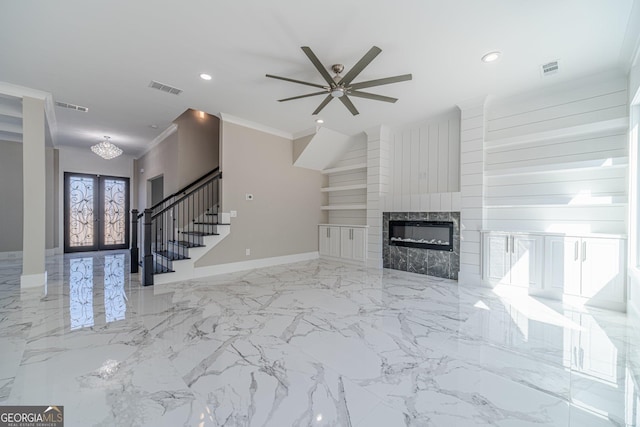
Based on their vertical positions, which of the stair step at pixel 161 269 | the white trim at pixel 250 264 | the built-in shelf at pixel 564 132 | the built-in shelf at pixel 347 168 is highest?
the built-in shelf at pixel 564 132

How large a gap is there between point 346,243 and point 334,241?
0.37 meters

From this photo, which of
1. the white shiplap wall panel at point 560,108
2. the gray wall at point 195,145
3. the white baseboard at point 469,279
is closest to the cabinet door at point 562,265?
the white baseboard at point 469,279

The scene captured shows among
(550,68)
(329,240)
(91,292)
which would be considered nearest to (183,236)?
(91,292)

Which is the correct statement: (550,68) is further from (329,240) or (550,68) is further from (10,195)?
(10,195)

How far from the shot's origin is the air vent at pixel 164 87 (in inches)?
149

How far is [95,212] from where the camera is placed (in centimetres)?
786

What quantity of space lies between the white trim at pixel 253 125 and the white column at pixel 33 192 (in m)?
2.69

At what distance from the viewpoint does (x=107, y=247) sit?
8.02 meters

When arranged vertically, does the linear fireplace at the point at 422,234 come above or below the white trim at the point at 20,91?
below

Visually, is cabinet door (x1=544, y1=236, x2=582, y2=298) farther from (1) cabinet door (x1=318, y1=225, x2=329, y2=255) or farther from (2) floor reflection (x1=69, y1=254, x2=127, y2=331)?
(2) floor reflection (x1=69, y1=254, x2=127, y2=331)

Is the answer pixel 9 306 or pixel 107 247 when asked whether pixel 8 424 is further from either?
pixel 107 247

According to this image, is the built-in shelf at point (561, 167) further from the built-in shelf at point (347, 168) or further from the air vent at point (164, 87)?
the air vent at point (164, 87)

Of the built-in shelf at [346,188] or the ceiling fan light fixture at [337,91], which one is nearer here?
the ceiling fan light fixture at [337,91]

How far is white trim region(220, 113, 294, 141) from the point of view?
16.3 feet
